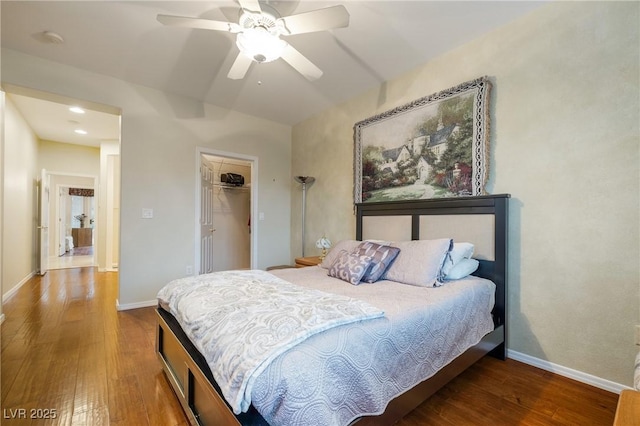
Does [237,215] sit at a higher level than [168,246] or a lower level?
higher

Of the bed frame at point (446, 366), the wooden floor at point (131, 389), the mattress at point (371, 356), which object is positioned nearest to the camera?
the mattress at point (371, 356)

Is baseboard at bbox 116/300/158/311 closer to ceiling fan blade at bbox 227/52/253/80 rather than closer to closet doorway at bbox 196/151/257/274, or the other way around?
closet doorway at bbox 196/151/257/274

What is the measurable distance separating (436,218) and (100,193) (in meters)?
6.66

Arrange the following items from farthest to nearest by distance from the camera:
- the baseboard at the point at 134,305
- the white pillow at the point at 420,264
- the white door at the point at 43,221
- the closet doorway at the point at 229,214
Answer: the closet doorway at the point at 229,214 → the white door at the point at 43,221 → the baseboard at the point at 134,305 → the white pillow at the point at 420,264

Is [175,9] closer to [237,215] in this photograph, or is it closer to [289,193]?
[289,193]

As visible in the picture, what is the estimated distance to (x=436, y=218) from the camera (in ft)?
8.25

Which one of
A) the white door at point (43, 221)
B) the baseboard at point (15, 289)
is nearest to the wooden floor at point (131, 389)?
the baseboard at point (15, 289)

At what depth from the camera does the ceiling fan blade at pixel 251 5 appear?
161cm

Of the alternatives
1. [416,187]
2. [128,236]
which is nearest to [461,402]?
[416,187]

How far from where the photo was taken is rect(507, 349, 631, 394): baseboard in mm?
1721

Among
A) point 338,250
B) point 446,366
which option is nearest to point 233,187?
point 338,250

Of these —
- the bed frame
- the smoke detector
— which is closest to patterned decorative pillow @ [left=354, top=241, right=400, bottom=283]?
the bed frame

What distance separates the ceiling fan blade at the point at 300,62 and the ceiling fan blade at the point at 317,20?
0.48ft

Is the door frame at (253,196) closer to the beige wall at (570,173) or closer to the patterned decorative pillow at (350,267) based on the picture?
the patterned decorative pillow at (350,267)
